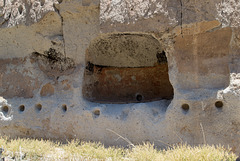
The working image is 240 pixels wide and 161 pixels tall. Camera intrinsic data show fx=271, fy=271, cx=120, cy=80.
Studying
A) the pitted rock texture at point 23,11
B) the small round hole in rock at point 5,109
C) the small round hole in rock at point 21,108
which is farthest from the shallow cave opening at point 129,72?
the small round hole in rock at point 5,109

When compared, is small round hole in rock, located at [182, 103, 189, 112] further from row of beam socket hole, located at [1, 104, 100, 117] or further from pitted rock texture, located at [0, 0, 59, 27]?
pitted rock texture, located at [0, 0, 59, 27]

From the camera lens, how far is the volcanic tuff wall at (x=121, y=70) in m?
3.05

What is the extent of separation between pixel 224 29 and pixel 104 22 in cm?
143

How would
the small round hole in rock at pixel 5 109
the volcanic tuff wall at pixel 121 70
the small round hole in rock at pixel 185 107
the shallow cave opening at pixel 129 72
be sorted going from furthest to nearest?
the shallow cave opening at pixel 129 72
the small round hole in rock at pixel 5 109
the small round hole in rock at pixel 185 107
the volcanic tuff wall at pixel 121 70

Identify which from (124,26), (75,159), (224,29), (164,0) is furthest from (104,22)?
(75,159)

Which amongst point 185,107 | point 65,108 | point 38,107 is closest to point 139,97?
point 65,108

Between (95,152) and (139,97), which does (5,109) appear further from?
(139,97)

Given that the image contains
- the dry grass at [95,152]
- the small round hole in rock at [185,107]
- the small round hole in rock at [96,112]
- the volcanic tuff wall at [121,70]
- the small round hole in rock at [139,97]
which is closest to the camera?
the dry grass at [95,152]

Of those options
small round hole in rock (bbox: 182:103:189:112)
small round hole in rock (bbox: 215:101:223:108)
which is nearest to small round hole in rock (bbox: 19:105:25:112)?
small round hole in rock (bbox: 182:103:189:112)

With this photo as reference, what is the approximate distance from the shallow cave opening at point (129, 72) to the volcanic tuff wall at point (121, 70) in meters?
0.02

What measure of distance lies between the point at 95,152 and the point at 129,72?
6.09 feet

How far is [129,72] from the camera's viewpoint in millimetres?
4645

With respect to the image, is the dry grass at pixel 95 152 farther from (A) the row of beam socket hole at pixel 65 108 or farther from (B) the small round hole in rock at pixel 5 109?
(B) the small round hole in rock at pixel 5 109

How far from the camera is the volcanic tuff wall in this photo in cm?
305
